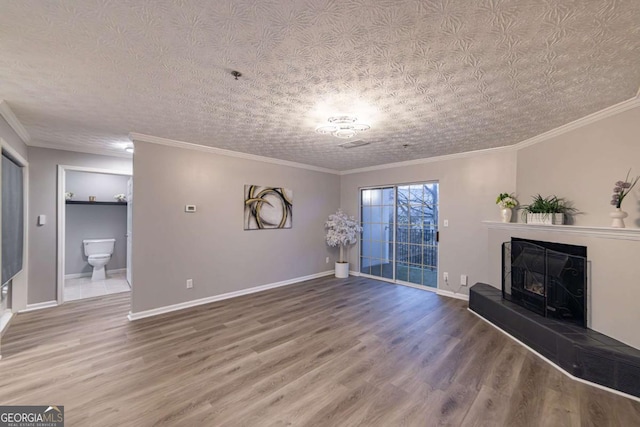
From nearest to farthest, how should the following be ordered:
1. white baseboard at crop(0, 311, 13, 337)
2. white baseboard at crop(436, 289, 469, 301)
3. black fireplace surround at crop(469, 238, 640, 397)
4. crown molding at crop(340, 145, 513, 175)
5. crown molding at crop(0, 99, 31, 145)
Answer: black fireplace surround at crop(469, 238, 640, 397)
crown molding at crop(0, 99, 31, 145)
white baseboard at crop(0, 311, 13, 337)
crown molding at crop(340, 145, 513, 175)
white baseboard at crop(436, 289, 469, 301)

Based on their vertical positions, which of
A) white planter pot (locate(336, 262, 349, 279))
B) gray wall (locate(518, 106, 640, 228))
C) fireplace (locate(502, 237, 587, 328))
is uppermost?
gray wall (locate(518, 106, 640, 228))

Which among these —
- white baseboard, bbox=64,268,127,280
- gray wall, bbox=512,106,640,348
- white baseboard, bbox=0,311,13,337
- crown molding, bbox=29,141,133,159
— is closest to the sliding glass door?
gray wall, bbox=512,106,640,348

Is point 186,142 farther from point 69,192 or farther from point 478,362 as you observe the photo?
point 478,362

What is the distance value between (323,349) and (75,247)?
19.8ft

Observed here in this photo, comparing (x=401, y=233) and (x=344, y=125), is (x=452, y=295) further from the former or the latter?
(x=344, y=125)

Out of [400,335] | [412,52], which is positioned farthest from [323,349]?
[412,52]

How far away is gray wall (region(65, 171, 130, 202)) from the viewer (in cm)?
554

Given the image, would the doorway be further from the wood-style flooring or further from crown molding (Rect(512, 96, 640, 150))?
crown molding (Rect(512, 96, 640, 150))

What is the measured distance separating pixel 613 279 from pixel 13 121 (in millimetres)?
6322

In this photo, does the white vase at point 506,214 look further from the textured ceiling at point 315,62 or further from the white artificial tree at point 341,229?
the white artificial tree at point 341,229

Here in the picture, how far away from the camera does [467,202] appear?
4320 mm

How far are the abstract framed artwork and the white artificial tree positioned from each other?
3.46 ft

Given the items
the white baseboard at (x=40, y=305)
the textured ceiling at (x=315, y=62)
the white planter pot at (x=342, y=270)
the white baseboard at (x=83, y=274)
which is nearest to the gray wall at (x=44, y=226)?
the white baseboard at (x=40, y=305)

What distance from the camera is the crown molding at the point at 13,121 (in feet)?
8.19
